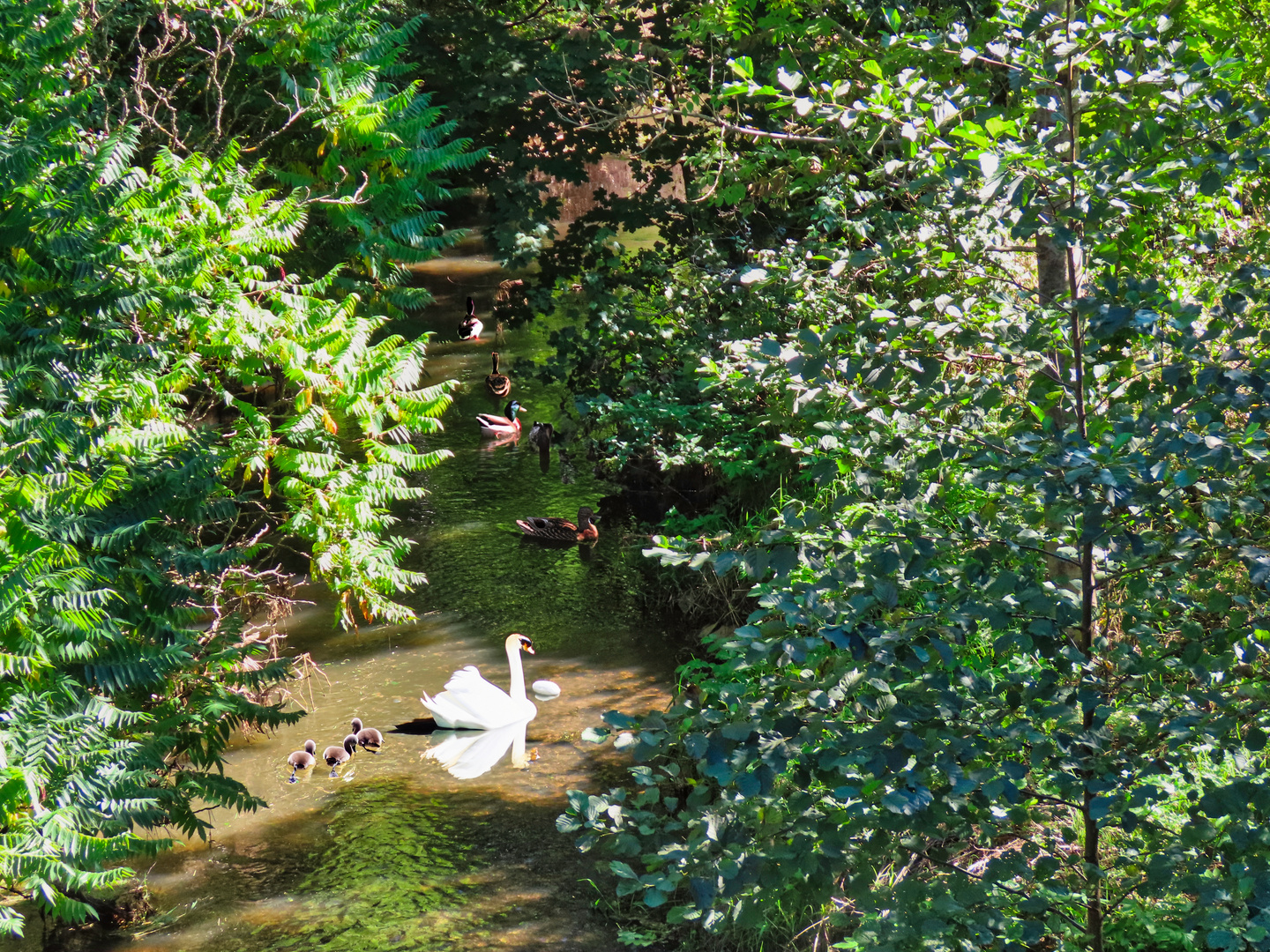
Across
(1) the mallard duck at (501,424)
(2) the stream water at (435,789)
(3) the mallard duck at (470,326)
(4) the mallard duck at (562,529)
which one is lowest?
(2) the stream water at (435,789)

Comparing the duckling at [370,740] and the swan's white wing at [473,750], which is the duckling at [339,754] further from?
A: the swan's white wing at [473,750]

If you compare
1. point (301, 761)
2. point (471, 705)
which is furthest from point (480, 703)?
point (301, 761)

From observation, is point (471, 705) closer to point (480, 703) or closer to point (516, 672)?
point (480, 703)

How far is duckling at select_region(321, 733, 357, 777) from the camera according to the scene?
6.88m

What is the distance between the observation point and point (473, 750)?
7.09 m

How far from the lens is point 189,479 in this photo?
4918 millimetres

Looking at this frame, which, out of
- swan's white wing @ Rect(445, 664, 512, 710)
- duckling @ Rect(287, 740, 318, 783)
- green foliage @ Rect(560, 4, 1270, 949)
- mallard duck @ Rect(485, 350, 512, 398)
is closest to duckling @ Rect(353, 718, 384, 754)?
duckling @ Rect(287, 740, 318, 783)

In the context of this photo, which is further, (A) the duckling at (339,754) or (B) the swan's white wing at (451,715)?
(B) the swan's white wing at (451,715)

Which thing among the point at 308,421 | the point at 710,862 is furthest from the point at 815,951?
the point at 308,421

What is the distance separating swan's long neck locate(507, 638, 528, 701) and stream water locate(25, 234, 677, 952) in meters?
0.28

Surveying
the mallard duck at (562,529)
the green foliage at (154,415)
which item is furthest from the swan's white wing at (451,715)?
the mallard duck at (562,529)

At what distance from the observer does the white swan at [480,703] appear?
7.04 meters

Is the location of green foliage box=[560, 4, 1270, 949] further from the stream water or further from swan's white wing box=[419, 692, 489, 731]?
swan's white wing box=[419, 692, 489, 731]

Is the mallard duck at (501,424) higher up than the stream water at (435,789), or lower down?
higher up
